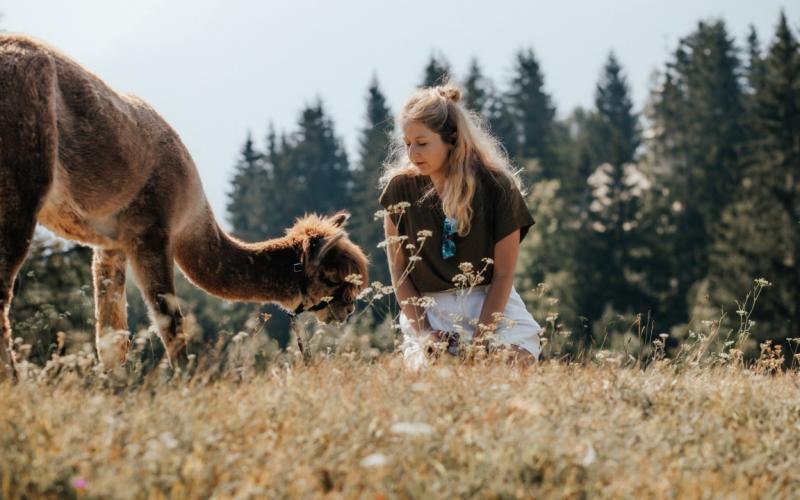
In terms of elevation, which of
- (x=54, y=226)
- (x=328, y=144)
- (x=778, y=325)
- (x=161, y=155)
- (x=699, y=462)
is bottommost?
(x=778, y=325)

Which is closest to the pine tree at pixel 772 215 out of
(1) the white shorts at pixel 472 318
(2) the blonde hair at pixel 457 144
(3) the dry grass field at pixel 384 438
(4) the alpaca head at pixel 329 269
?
(4) the alpaca head at pixel 329 269

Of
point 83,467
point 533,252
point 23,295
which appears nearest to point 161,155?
point 83,467

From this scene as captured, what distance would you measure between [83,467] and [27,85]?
3.05m

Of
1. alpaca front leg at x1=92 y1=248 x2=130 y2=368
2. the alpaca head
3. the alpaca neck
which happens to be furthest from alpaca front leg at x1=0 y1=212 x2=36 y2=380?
the alpaca head

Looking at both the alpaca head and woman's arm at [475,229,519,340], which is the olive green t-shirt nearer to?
woman's arm at [475,229,519,340]

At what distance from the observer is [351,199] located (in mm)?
69562

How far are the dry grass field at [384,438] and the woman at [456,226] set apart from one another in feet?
4.27

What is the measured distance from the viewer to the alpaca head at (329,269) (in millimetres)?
6895

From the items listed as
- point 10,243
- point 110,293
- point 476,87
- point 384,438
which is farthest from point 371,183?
point 384,438

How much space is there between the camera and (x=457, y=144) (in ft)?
18.7

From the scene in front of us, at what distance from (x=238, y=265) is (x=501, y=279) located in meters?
2.36

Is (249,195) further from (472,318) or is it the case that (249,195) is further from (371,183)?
(472,318)

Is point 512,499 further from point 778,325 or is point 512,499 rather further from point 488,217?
point 778,325

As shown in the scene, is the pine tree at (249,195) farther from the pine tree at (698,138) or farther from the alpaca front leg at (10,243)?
the alpaca front leg at (10,243)
